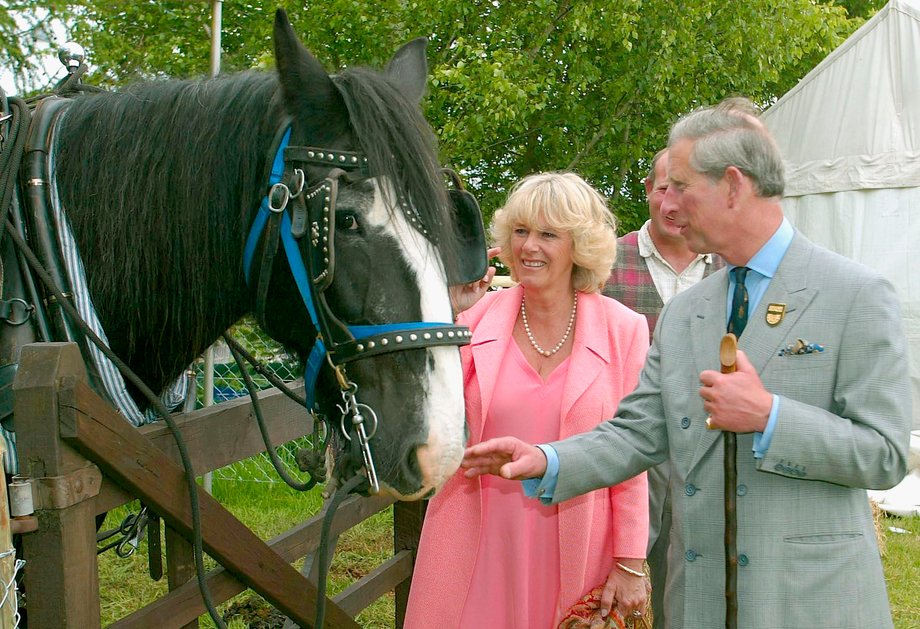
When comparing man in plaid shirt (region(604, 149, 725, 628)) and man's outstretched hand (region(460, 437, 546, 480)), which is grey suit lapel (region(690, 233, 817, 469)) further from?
man in plaid shirt (region(604, 149, 725, 628))

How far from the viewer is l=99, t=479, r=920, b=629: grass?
4184mm

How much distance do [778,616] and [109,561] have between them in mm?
4116

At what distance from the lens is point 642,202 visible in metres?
9.98

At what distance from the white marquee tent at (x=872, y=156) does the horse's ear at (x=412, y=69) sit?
6222 mm

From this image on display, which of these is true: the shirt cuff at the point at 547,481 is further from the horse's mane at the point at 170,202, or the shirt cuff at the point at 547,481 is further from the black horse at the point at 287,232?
the horse's mane at the point at 170,202

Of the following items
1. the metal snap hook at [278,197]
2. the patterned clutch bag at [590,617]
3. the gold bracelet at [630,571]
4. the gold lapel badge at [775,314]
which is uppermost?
the metal snap hook at [278,197]

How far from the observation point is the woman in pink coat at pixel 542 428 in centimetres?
252

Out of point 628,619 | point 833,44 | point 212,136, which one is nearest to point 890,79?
point 833,44

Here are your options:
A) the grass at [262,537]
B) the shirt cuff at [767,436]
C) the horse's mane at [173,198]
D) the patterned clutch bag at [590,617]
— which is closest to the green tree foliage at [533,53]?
the grass at [262,537]

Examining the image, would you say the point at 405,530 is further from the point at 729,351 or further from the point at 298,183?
the point at 729,351

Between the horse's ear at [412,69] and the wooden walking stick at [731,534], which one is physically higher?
the horse's ear at [412,69]

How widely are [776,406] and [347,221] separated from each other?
100 centimetres

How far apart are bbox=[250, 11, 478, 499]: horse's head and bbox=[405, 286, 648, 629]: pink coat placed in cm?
73

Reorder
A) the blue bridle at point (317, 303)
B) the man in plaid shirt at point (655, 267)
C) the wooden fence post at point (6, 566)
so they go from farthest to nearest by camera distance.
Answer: the man in plaid shirt at point (655, 267) < the blue bridle at point (317, 303) < the wooden fence post at point (6, 566)
